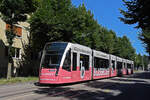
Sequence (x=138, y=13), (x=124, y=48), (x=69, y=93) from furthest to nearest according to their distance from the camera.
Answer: (x=124, y=48) → (x=69, y=93) → (x=138, y=13)

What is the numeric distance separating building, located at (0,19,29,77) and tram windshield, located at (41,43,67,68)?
1005cm

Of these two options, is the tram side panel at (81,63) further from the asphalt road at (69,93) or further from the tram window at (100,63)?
the asphalt road at (69,93)

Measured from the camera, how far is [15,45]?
2772cm

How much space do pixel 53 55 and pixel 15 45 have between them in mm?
14561

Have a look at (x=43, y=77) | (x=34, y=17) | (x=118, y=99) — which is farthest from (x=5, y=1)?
(x=118, y=99)

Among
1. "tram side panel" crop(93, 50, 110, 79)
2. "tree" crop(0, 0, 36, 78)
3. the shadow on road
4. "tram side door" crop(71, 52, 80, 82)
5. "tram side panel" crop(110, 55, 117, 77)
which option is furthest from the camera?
"tram side panel" crop(110, 55, 117, 77)

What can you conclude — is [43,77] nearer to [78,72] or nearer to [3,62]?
[78,72]

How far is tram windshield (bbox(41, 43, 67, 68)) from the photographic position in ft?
47.4

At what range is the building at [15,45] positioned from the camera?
25.1 metres

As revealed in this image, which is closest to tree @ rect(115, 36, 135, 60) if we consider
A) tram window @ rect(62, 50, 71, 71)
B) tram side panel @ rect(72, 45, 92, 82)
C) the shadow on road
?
tram side panel @ rect(72, 45, 92, 82)

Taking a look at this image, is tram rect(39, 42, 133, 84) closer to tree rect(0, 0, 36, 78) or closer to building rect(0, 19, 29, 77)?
tree rect(0, 0, 36, 78)

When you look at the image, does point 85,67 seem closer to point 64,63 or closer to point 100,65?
point 64,63

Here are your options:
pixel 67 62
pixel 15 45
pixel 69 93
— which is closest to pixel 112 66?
pixel 15 45

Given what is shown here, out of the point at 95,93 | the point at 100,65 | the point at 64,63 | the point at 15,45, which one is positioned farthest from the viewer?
the point at 15,45
